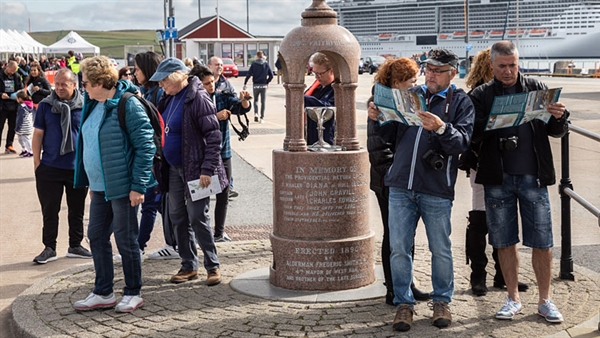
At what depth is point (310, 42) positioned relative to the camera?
6328 mm

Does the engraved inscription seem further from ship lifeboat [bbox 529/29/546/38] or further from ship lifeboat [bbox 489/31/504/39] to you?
ship lifeboat [bbox 489/31/504/39]

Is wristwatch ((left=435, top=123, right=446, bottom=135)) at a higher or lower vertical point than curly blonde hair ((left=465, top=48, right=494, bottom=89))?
lower

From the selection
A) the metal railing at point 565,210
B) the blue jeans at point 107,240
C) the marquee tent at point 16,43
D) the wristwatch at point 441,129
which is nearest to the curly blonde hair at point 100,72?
the blue jeans at point 107,240

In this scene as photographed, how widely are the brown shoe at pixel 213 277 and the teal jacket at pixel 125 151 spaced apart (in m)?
1.12

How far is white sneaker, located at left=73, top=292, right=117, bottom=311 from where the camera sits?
6.14m

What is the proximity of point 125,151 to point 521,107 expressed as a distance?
262 cm

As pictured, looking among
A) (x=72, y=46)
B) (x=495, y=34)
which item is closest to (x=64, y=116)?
(x=72, y=46)

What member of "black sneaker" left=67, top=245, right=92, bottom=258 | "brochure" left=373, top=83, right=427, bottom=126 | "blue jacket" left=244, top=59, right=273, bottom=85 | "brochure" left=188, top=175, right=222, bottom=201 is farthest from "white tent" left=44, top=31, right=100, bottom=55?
"brochure" left=373, top=83, right=427, bottom=126

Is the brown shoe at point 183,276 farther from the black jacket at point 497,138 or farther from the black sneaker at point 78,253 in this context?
the black jacket at point 497,138

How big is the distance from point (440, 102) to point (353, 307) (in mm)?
1565

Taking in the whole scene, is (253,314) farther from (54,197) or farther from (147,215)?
(54,197)

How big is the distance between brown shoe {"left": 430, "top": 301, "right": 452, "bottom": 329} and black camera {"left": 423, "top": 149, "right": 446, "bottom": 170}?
90cm

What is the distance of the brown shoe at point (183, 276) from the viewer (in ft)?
22.6

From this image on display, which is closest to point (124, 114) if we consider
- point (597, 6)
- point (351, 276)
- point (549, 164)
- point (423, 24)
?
point (351, 276)
